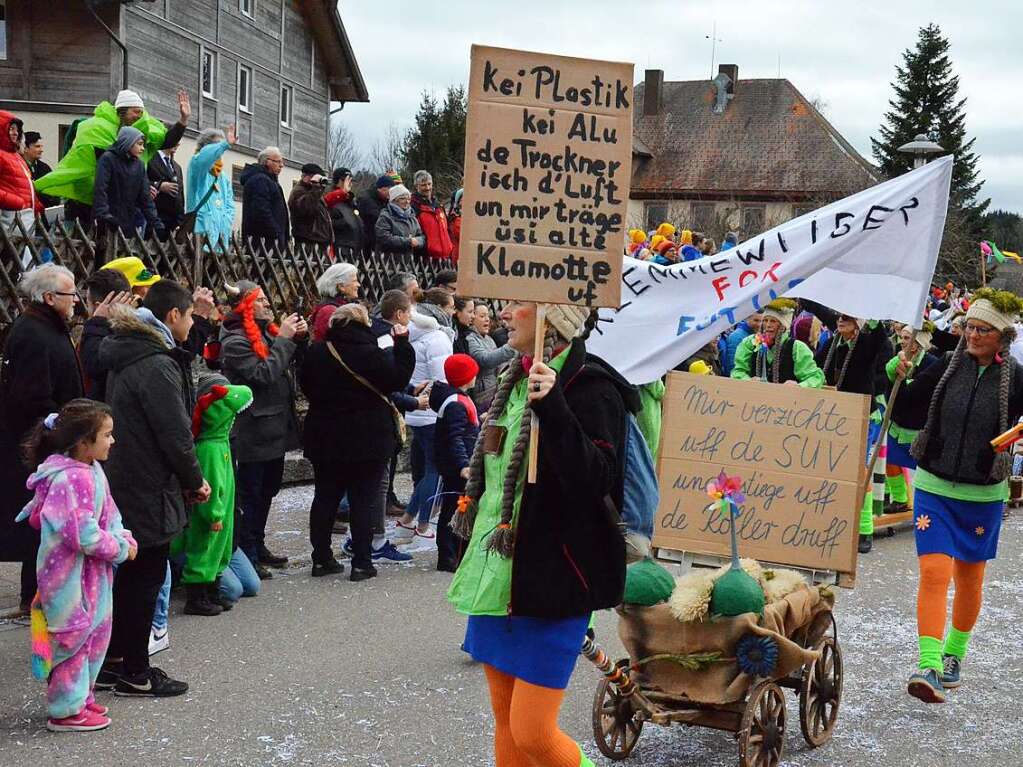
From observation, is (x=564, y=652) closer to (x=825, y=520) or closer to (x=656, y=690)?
(x=656, y=690)

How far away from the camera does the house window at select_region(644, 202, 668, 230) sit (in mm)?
54312

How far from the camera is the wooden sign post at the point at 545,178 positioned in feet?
12.5

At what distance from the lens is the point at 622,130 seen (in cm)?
392

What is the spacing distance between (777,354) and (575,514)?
6.10 m

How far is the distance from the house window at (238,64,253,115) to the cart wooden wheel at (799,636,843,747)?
102 ft

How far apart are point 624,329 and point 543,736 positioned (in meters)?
2.38

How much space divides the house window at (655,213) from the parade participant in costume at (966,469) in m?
48.5

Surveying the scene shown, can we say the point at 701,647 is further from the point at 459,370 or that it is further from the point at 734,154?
the point at 734,154

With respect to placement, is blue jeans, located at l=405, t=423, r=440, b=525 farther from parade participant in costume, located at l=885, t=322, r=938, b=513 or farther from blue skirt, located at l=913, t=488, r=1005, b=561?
blue skirt, located at l=913, t=488, r=1005, b=561

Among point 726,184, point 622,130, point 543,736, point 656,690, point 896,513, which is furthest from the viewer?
point 726,184

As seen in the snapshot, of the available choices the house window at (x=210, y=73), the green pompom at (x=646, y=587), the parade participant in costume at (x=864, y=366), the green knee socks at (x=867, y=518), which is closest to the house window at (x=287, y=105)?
the house window at (x=210, y=73)

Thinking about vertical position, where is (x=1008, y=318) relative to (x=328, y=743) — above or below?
above

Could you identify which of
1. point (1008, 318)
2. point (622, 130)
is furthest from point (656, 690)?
point (1008, 318)

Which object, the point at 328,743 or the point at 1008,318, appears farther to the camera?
the point at 1008,318
